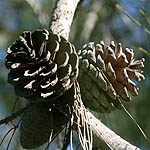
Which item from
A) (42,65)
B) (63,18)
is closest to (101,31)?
(63,18)

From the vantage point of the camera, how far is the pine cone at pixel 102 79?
78 cm

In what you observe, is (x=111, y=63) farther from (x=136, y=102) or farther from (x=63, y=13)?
(x=136, y=102)

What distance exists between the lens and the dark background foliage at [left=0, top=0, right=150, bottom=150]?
4.22ft

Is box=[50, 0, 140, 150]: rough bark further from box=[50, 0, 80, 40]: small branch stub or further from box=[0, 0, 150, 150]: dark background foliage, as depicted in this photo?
box=[0, 0, 150, 150]: dark background foliage

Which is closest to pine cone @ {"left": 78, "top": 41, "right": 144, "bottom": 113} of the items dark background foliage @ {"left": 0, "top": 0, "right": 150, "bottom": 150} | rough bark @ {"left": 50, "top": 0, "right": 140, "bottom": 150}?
rough bark @ {"left": 50, "top": 0, "right": 140, "bottom": 150}

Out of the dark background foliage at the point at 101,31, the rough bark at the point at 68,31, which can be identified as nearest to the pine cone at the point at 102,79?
the rough bark at the point at 68,31

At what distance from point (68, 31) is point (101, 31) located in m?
1.13

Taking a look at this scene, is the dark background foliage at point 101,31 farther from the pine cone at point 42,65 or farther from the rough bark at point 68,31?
the pine cone at point 42,65

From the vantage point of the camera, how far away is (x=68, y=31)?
2.72 ft

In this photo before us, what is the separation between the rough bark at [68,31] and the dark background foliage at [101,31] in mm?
277

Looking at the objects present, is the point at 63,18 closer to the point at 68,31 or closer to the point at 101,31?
the point at 68,31

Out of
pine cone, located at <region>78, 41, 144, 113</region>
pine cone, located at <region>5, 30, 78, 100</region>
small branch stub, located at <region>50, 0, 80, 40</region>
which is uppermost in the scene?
small branch stub, located at <region>50, 0, 80, 40</region>

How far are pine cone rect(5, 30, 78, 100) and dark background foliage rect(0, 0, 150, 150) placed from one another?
41 cm

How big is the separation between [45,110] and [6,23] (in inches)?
63.4
